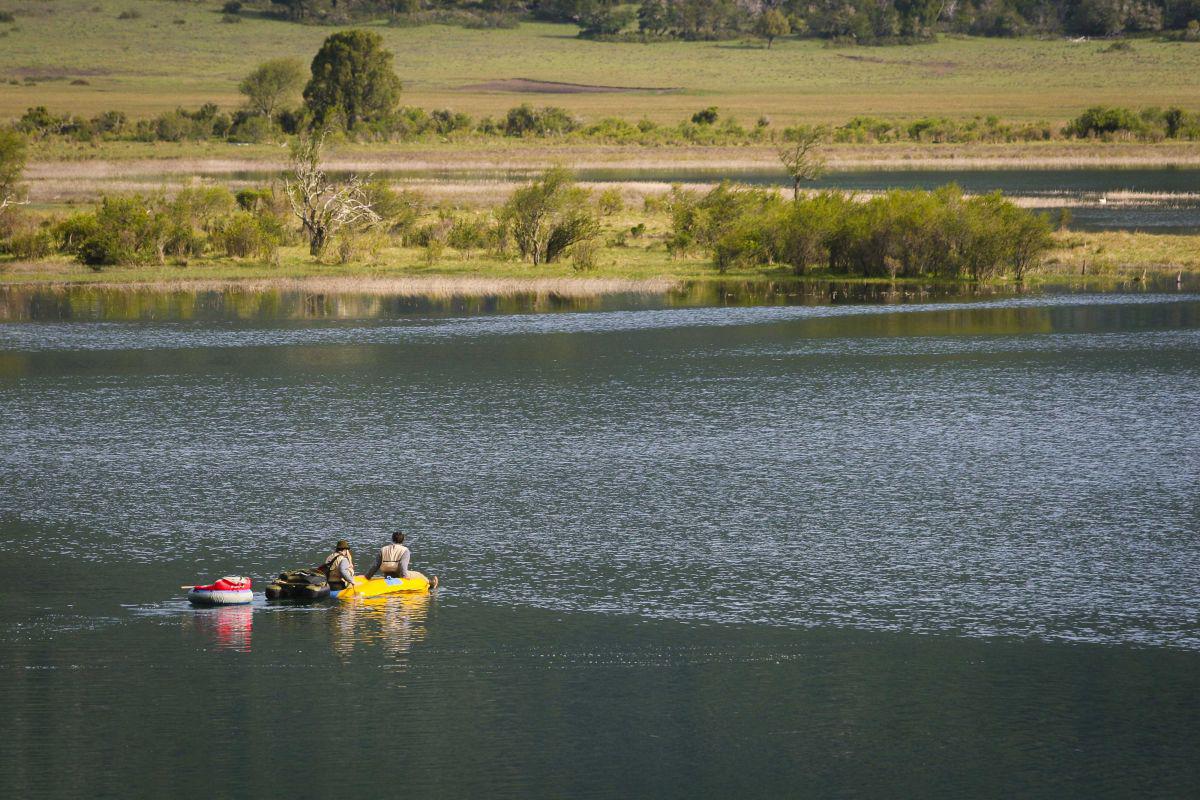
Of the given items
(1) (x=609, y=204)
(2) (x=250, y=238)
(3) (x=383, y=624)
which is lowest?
(3) (x=383, y=624)

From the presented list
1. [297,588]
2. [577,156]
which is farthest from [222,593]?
[577,156]

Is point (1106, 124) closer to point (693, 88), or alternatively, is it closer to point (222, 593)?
point (693, 88)

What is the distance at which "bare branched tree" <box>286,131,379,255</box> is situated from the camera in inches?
2630

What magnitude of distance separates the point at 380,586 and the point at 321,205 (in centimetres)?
4775

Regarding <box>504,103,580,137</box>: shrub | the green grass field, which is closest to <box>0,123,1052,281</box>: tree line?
<box>504,103,580,137</box>: shrub

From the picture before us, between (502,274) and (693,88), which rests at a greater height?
(693,88)

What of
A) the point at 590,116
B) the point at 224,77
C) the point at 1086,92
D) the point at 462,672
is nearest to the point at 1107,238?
the point at 462,672

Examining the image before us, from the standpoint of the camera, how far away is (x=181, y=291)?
6291 centimetres

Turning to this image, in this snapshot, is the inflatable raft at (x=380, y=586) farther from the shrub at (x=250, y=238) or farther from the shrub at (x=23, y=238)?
the shrub at (x=23, y=238)

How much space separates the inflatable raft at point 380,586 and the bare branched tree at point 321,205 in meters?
41.0

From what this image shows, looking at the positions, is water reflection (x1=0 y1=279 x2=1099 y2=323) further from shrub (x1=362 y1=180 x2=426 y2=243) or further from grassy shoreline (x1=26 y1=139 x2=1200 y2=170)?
grassy shoreline (x1=26 y1=139 x2=1200 y2=170)

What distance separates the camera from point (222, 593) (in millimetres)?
24828

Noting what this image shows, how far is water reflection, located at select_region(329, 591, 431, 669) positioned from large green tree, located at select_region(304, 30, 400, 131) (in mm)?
116019

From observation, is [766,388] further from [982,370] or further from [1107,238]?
[1107,238]
